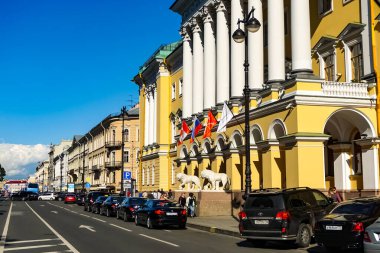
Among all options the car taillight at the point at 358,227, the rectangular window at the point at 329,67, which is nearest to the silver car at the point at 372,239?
the car taillight at the point at 358,227

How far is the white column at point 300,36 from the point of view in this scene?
85.1 ft

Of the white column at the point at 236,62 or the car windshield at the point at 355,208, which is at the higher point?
the white column at the point at 236,62

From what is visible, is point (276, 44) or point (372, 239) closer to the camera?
point (372, 239)

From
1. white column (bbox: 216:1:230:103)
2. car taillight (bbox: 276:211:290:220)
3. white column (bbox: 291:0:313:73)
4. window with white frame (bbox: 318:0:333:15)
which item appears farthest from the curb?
window with white frame (bbox: 318:0:333:15)

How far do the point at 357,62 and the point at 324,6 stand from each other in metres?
4.70

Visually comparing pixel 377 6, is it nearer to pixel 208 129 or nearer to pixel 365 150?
pixel 365 150

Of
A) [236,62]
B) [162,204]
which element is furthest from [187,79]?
[162,204]

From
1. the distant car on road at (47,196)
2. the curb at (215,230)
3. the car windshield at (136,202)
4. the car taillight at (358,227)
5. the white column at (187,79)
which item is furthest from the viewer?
the distant car on road at (47,196)

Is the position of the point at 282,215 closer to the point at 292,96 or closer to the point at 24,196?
the point at 292,96

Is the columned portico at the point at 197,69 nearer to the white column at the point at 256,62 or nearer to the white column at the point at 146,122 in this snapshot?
the white column at the point at 256,62

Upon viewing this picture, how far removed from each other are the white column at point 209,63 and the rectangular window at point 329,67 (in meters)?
10.7

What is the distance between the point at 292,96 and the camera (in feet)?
79.9

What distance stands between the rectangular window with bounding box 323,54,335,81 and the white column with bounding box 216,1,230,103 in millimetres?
8145

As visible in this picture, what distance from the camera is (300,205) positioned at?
16.0 m
